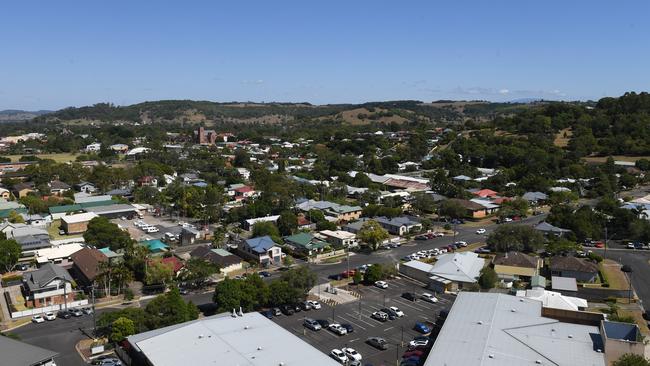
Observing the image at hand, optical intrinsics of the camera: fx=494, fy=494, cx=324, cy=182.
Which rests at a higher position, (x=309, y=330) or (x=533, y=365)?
(x=533, y=365)

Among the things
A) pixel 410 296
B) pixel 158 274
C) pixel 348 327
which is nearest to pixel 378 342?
pixel 348 327

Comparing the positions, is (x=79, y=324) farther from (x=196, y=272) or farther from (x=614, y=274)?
(x=614, y=274)

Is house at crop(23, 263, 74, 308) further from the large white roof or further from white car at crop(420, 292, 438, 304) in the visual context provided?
the large white roof

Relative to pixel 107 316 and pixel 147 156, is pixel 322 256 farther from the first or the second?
pixel 147 156

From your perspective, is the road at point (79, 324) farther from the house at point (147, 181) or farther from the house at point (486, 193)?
the house at point (147, 181)

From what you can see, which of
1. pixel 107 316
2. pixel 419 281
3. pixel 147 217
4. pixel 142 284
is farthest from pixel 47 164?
pixel 419 281

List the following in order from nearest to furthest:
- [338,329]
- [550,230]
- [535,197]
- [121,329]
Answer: [121,329], [338,329], [550,230], [535,197]

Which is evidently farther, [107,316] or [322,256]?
[322,256]
